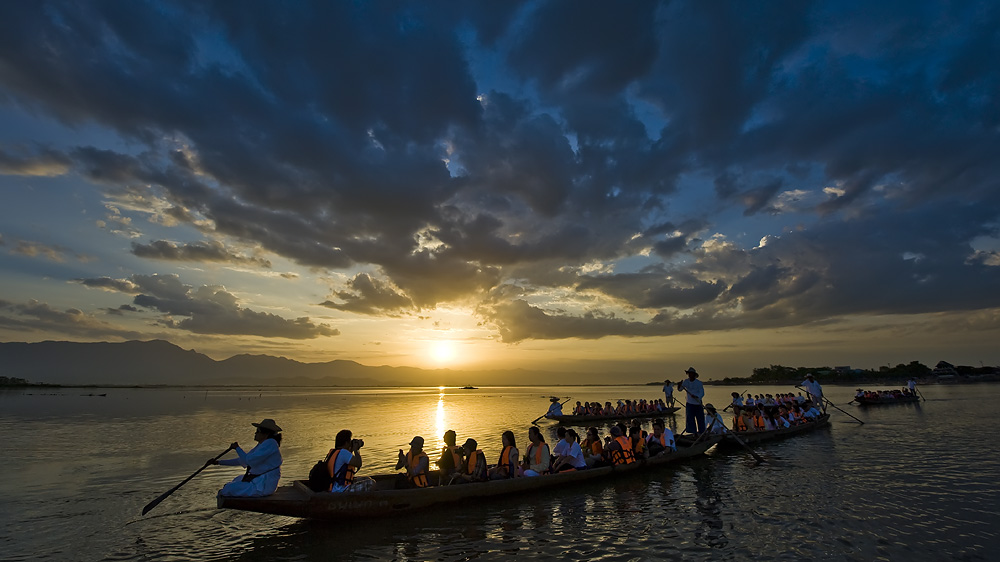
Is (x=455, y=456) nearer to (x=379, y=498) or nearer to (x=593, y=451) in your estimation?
(x=379, y=498)

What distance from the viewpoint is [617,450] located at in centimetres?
1722

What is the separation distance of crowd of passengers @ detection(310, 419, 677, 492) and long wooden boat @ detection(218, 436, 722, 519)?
0.34 meters

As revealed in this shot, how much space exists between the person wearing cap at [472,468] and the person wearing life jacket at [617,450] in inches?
218

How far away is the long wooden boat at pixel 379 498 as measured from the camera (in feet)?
35.2

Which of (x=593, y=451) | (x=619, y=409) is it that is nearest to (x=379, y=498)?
(x=593, y=451)

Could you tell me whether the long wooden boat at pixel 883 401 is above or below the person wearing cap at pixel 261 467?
below

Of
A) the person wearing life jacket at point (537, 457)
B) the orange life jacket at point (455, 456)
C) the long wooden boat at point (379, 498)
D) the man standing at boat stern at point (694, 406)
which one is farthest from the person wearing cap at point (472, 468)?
the man standing at boat stern at point (694, 406)

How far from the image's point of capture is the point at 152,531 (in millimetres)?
11570

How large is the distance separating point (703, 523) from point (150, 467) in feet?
72.9

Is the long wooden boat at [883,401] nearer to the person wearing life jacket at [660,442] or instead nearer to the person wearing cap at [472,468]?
the person wearing life jacket at [660,442]

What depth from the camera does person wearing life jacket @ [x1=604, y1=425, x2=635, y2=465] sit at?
56.3 feet

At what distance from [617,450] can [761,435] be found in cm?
1223

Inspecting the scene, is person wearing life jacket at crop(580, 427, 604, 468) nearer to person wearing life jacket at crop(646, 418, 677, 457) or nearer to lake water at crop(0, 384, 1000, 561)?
lake water at crop(0, 384, 1000, 561)

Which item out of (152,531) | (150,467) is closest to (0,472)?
(150,467)
